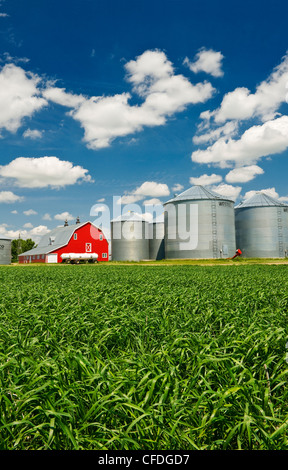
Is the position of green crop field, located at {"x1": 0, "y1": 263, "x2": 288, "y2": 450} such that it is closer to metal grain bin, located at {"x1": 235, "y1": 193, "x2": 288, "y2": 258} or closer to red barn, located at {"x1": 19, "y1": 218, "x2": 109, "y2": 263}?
metal grain bin, located at {"x1": 235, "y1": 193, "x2": 288, "y2": 258}

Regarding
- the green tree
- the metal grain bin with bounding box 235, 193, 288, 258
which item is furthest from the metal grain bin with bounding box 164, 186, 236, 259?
the green tree

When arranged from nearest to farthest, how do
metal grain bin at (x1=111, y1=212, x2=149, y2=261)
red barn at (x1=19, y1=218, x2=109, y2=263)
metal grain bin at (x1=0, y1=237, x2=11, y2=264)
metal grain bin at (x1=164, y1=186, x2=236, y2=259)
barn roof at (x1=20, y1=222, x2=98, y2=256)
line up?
metal grain bin at (x1=164, y1=186, x2=236, y2=259), metal grain bin at (x1=111, y1=212, x2=149, y2=261), metal grain bin at (x1=0, y1=237, x2=11, y2=264), red barn at (x1=19, y1=218, x2=109, y2=263), barn roof at (x1=20, y1=222, x2=98, y2=256)

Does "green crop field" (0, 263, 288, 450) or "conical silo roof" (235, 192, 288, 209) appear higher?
"conical silo roof" (235, 192, 288, 209)

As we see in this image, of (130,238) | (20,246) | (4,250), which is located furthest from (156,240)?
A: (20,246)

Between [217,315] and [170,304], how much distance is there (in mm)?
1562

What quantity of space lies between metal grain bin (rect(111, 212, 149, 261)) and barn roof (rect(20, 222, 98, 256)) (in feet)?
29.5

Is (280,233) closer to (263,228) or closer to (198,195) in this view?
(263,228)

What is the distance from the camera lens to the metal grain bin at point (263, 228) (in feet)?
172

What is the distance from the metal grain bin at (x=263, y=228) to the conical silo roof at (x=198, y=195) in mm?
4994

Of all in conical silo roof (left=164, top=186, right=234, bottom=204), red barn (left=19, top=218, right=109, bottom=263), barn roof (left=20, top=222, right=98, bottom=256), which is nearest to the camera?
conical silo roof (left=164, top=186, right=234, bottom=204)

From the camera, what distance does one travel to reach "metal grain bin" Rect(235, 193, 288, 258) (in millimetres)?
52500

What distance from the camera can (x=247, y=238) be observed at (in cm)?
5450
